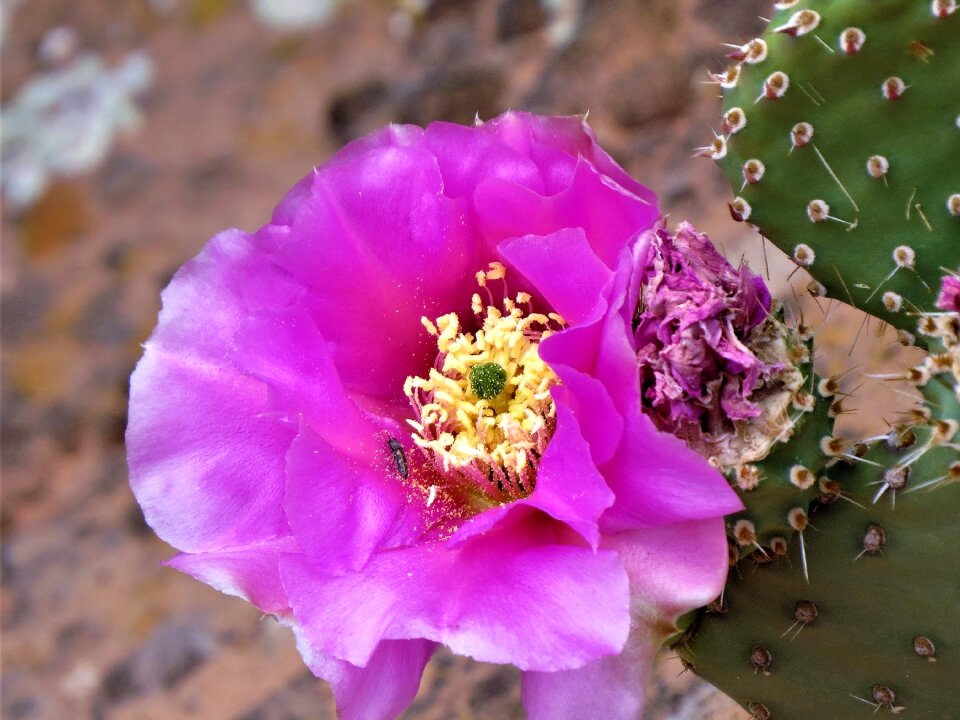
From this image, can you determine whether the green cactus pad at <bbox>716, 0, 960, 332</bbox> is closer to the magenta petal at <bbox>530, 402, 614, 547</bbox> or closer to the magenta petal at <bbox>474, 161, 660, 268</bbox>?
the magenta petal at <bbox>474, 161, 660, 268</bbox>

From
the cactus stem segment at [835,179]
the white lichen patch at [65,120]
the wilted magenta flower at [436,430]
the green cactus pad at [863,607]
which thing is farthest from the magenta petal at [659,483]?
the white lichen patch at [65,120]

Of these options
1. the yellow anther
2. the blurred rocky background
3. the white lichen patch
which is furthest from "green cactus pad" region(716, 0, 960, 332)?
the white lichen patch

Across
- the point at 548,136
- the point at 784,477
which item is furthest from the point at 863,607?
the point at 548,136

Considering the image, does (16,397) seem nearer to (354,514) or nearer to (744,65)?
(354,514)

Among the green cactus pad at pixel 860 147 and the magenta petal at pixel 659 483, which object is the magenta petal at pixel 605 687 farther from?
the green cactus pad at pixel 860 147

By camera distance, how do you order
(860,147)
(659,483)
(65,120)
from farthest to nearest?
(65,120)
(860,147)
(659,483)

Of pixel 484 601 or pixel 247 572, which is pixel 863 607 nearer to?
pixel 484 601
